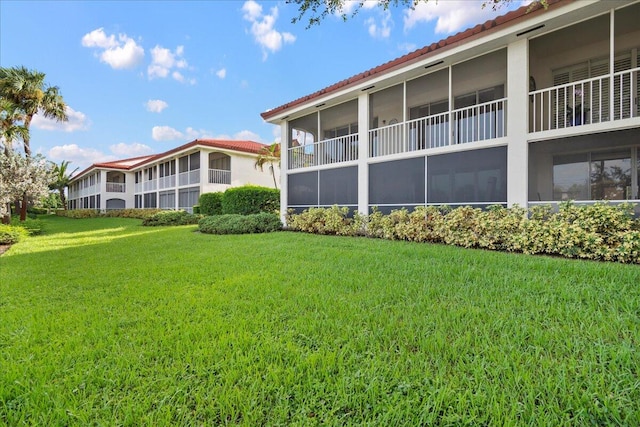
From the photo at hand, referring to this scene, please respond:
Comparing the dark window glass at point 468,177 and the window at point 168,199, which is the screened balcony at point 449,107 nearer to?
the dark window glass at point 468,177

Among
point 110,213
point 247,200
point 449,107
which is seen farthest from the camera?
point 110,213

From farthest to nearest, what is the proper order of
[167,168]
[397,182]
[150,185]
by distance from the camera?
[150,185] < [167,168] < [397,182]

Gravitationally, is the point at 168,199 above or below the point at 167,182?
below

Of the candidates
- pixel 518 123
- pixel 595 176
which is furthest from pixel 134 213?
pixel 595 176

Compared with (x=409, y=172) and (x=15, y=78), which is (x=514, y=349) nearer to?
(x=409, y=172)

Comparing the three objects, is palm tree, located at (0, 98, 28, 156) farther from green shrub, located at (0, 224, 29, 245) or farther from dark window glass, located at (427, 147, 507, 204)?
dark window glass, located at (427, 147, 507, 204)

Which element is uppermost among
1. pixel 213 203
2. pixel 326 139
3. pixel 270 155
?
pixel 270 155

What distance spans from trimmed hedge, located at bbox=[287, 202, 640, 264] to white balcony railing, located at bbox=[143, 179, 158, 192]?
84.8ft

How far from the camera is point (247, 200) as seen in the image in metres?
16.1

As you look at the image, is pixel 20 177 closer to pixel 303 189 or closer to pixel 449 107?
pixel 303 189

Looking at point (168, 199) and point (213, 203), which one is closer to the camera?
point (213, 203)

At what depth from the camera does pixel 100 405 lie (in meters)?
2.05

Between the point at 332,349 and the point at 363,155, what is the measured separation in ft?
30.5

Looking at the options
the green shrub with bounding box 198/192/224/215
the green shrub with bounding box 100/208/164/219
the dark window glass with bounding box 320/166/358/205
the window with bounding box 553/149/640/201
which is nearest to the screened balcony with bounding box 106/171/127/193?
the green shrub with bounding box 100/208/164/219
